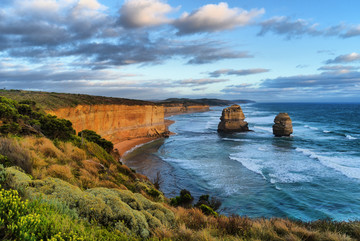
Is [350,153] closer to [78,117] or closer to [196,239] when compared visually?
[196,239]

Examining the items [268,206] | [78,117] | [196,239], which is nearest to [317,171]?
[268,206]

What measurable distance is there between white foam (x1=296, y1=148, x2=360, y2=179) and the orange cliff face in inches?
1245

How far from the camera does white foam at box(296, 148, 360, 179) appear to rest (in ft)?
79.0

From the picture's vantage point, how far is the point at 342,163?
91.0ft

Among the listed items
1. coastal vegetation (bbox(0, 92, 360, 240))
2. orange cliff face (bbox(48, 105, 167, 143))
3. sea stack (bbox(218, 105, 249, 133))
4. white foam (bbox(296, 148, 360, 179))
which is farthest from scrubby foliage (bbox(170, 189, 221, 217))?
sea stack (bbox(218, 105, 249, 133))

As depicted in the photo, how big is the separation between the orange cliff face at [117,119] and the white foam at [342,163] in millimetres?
31620

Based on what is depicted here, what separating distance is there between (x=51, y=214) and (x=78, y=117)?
31927 millimetres

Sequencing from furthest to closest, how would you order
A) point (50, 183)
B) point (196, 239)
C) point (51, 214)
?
point (50, 183) < point (196, 239) < point (51, 214)

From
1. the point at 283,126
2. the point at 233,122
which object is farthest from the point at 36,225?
the point at 233,122

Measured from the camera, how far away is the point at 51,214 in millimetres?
4941

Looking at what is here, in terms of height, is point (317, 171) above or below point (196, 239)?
below

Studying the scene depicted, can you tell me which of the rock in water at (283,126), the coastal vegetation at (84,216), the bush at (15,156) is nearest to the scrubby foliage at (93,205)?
the coastal vegetation at (84,216)

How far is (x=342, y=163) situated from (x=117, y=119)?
36770 mm

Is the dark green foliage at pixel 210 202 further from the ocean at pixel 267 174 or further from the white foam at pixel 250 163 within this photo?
the white foam at pixel 250 163
